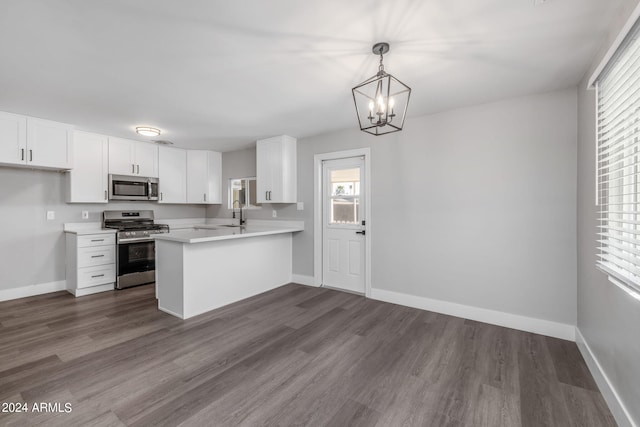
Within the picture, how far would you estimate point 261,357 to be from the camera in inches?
93.1

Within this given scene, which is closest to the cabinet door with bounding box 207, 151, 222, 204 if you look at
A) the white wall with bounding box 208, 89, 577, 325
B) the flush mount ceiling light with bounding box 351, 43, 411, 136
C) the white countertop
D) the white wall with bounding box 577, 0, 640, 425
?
the white countertop

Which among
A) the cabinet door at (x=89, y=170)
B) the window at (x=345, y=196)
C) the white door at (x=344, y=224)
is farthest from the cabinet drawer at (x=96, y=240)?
the window at (x=345, y=196)

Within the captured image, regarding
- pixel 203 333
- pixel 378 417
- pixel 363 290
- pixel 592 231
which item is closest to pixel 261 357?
pixel 203 333

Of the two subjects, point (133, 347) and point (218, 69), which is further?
point (133, 347)

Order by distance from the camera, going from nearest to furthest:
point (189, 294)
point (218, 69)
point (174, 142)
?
point (218, 69) < point (189, 294) < point (174, 142)

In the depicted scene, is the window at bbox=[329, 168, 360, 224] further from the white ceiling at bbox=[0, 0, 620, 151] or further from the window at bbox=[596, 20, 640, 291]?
the window at bbox=[596, 20, 640, 291]

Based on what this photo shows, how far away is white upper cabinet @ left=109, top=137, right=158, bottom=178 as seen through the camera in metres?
4.43

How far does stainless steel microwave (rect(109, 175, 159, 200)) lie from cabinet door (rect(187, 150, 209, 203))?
1.93 feet

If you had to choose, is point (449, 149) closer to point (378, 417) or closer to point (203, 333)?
point (378, 417)

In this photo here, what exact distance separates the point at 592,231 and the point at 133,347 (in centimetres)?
393

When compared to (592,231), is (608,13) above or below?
above

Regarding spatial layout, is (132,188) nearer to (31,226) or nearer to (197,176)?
(197,176)

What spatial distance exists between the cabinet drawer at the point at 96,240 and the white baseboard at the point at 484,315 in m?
3.95

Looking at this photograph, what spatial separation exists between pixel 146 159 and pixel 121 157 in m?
0.37
